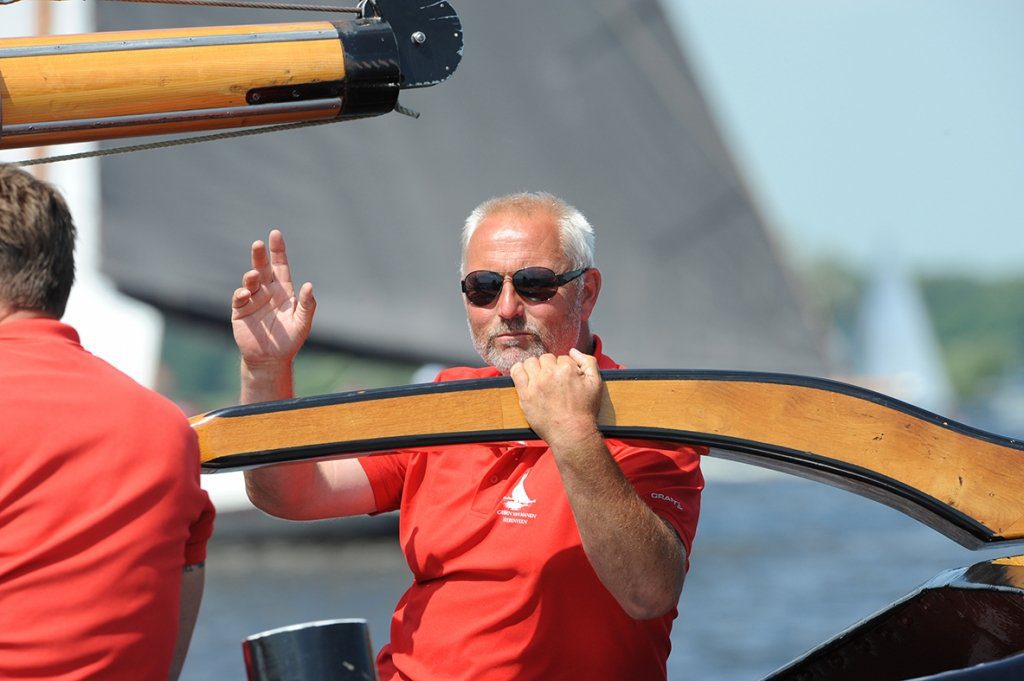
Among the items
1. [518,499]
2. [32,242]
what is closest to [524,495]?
[518,499]

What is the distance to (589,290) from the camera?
3098mm

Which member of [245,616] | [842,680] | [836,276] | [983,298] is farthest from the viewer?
[983,298]

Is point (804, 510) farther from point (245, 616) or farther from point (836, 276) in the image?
point (836, 276)

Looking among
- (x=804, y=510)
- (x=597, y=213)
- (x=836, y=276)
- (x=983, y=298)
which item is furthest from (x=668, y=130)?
(x=983, y=298)

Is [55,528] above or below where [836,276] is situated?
below

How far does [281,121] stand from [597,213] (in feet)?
45.8

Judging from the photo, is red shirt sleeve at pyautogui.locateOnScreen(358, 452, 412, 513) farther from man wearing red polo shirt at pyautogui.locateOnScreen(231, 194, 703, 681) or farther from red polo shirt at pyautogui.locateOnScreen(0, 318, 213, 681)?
red polo shirt at pyautogui.locateOnScreen(0, 318, 213, 681)

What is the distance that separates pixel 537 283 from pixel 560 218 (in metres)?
0.16

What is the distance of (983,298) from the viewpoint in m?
121

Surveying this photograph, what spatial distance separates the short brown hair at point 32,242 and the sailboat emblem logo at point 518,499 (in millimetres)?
977

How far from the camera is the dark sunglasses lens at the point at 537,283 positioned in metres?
2.96

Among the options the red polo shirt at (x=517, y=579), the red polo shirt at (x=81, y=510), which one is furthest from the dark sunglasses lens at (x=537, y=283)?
the red polo shirt at (x=81, y=510)

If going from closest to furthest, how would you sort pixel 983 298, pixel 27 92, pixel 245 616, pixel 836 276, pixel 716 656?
1. pixel 27 92
2. pixel 716 656
3. pixel 245 616
4. pixel 836 276
5. pixel 983 298

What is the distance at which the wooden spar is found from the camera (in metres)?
2.35
